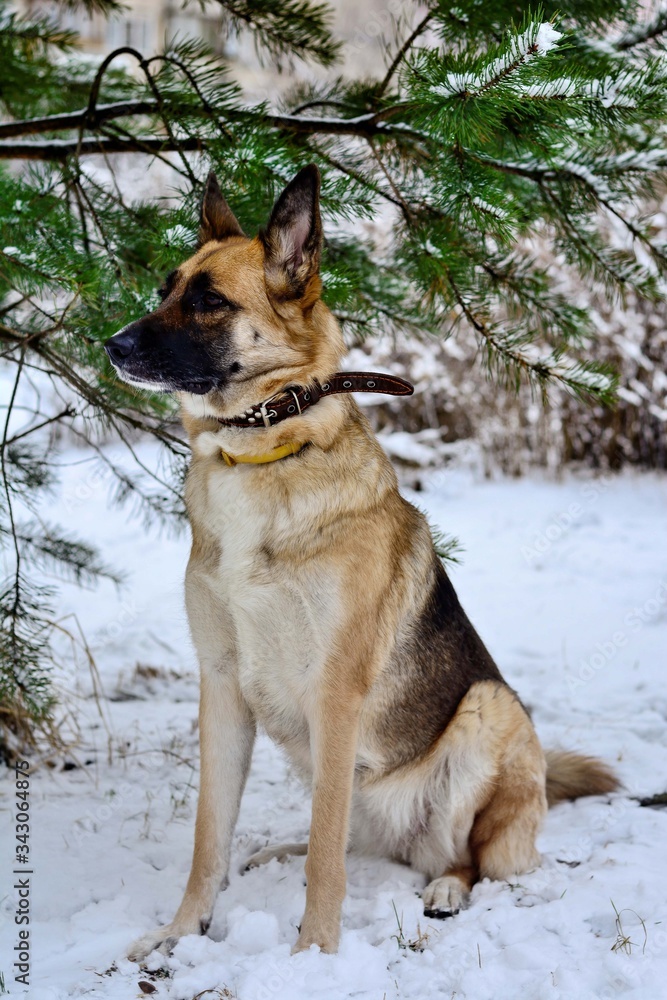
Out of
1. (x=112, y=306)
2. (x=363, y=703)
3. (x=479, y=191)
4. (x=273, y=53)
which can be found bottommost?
(x=363, y=703)

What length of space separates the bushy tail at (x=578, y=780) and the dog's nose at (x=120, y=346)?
2.17 m

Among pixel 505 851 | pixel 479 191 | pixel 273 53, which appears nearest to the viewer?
pixel 479 191

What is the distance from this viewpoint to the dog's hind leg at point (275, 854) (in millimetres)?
2799

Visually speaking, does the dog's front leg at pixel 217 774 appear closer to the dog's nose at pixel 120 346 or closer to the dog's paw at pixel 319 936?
the dog's paw at pixel 319 936

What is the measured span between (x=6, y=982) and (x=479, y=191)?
227 centimetres

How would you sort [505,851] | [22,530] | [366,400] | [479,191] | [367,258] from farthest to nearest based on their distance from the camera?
[366,400], [22,530], [367,258], [505,851], [479,191]

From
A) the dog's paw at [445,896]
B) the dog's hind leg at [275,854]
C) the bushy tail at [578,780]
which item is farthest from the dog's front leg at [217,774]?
the bushy tail at [578,780]

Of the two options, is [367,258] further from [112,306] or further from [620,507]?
[620,507]

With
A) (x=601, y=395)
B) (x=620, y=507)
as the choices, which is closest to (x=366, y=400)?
(x=620, y=507)

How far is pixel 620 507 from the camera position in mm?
7184

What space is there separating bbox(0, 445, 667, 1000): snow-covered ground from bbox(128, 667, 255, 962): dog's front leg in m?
0.14

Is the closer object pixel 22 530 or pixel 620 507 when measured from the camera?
pixel 22 530

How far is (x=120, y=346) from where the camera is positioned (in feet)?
7.23

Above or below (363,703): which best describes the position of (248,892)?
below
